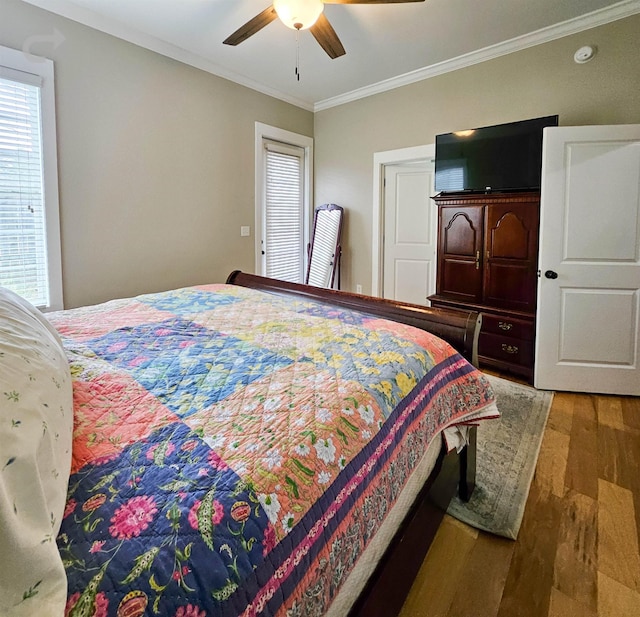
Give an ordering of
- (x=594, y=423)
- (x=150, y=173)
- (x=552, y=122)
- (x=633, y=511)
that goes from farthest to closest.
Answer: (x=150, y=173) → (x=552, y=122) → (x=594, y=423) → (x=633, y=511)

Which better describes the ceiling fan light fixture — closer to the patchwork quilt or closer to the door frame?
the patchwork quilt

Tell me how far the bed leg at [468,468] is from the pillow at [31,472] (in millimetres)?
1540

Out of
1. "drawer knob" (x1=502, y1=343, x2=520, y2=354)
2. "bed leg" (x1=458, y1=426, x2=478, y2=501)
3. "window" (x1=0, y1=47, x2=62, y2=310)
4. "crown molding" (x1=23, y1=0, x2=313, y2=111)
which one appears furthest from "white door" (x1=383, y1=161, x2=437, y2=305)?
"window" (x1=0, y1=47, x2=62, y2=310)

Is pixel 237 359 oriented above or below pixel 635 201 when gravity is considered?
below

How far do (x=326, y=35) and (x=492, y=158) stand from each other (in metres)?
1.66

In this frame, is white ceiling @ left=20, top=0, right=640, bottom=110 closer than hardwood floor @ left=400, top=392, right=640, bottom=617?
No

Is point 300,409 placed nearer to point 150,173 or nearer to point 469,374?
point 469,374

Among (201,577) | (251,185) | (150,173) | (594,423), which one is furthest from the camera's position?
(251,185)

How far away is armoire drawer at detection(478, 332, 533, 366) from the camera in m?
3.08

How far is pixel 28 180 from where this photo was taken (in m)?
2.59

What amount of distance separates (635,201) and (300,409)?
2.97 metres

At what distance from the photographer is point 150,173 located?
3227 mm

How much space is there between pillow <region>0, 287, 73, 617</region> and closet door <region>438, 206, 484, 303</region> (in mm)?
3165

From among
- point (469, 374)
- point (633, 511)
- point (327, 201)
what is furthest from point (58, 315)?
point (327, 201)
